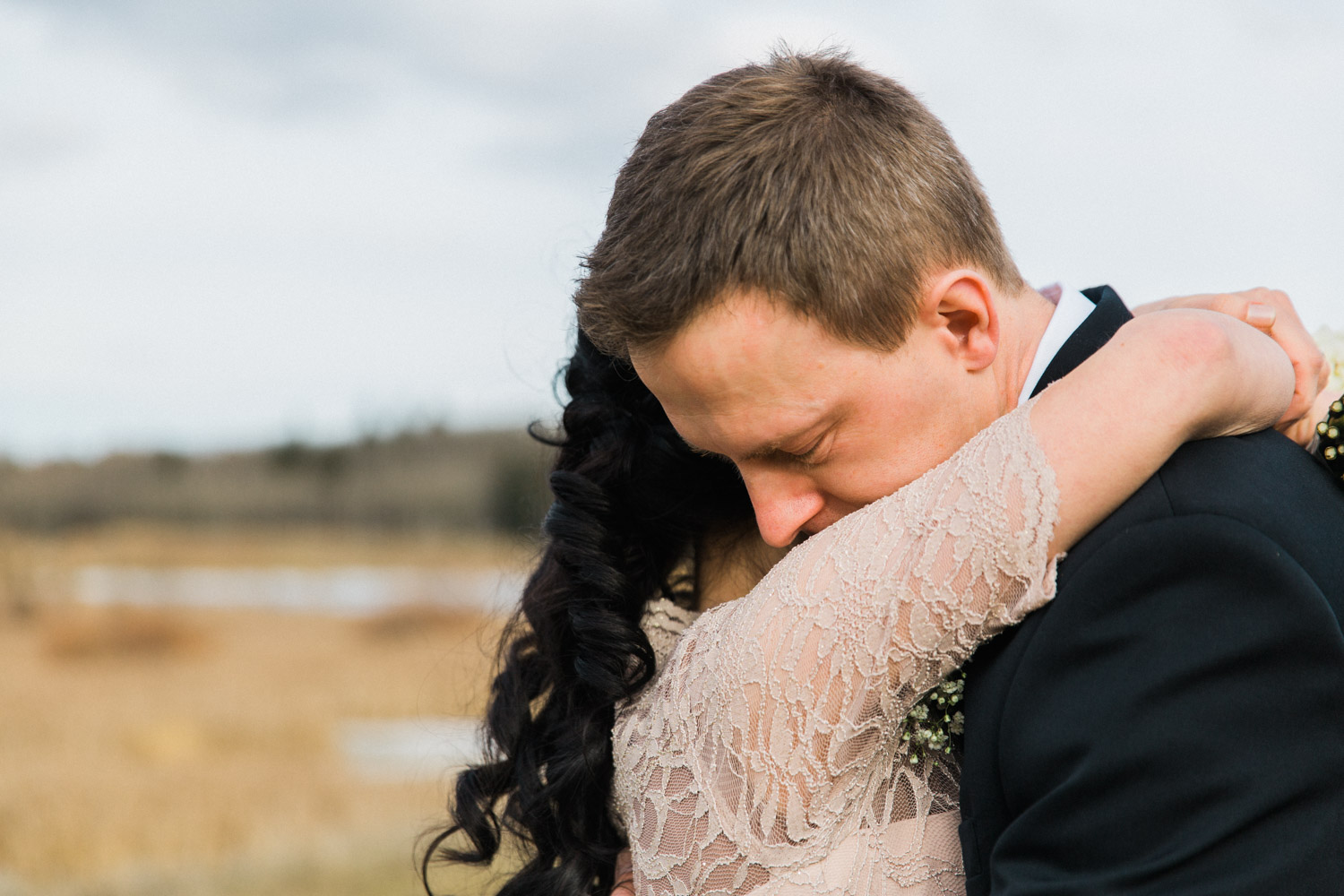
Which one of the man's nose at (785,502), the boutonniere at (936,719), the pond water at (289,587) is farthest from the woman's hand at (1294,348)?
the pond water at (289,587)

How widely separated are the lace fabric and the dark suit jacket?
0.12 meters

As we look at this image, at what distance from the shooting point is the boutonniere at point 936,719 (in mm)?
1931

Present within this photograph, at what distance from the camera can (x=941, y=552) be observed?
5.75 feet

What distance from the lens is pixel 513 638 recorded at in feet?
9.95

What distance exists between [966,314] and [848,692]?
0.72 m

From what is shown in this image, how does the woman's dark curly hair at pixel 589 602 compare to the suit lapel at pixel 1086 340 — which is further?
the woman's dark curly hair at pixel 589 602

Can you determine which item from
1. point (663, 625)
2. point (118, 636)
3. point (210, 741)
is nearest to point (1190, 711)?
point (663, 625)

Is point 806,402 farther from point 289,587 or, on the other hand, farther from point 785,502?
point 289,587

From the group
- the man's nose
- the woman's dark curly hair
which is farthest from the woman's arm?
the woman's dark curly hair

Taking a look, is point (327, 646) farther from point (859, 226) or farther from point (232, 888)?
point (859, 226)

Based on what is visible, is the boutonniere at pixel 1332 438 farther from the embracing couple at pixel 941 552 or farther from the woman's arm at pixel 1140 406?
the woman's arm at pixel 1140 406

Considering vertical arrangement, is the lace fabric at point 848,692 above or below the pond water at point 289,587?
above

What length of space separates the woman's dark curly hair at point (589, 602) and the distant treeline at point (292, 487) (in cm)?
3295

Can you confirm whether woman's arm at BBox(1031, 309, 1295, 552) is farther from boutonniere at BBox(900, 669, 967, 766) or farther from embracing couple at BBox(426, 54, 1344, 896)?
boutonniere at BBox(900, 669, 967, 766)
